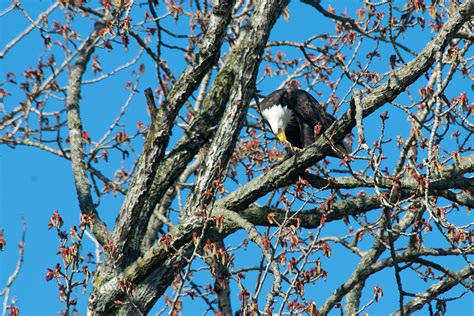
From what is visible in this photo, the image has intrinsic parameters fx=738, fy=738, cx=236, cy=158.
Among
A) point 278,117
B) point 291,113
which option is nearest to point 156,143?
point 278,117

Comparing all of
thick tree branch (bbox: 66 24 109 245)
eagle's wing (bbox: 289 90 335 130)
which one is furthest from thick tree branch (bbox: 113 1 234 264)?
eagle's wing (bbox: 289 90 335 130)

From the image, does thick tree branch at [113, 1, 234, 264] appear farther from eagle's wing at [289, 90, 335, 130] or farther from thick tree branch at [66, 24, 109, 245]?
eagle's wing at [289, 90, 335, 130]

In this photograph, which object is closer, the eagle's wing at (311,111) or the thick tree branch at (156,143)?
the thick tree branch at (156,143)

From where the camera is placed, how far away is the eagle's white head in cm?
644

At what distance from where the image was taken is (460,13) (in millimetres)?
4133

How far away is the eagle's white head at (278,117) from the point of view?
6.44m

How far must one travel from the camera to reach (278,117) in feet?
21.1

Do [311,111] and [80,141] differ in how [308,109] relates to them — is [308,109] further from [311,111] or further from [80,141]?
[80,141]

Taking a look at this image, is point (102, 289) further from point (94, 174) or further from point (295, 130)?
point (295, 130)

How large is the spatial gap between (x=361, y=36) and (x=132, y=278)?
279cm

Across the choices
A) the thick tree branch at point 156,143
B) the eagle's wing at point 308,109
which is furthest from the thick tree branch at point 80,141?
the eagle's wing at point 308,109

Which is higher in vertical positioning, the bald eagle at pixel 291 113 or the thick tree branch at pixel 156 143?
the bald eagle at pixel 291 113

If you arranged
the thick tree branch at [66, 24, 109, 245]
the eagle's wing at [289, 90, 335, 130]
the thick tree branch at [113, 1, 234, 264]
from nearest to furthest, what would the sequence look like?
the thick tree branch at [113, 1, 234, 264] → the thick tree branch at [66, 24, 109, 245] → the eagle's wing at [289, 90, 335, 130]

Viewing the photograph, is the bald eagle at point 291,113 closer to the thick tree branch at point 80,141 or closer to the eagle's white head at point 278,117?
the eagle's white head at point 278,117
